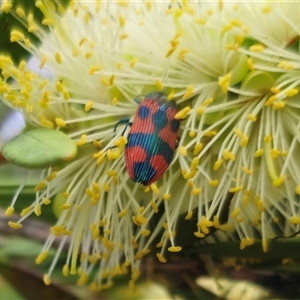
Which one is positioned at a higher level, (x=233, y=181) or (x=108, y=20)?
(x=108, y=20)

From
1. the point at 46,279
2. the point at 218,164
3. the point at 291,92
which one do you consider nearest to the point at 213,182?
the point at 218,164

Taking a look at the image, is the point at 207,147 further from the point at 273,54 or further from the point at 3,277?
the point at 3,277

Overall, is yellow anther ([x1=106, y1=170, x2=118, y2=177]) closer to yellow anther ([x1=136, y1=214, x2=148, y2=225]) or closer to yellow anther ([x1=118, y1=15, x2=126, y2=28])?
yellow anther ([x1=136, y1=214, x2=148, y2=225])

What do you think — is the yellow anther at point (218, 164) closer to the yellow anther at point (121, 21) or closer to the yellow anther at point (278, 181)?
the yellow anther at point (278, 181)

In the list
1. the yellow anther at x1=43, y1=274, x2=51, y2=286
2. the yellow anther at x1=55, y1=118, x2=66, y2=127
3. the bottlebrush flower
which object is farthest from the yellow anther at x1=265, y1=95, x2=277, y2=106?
the yellow anther at x1=43, y1=274, x2=51, y2=286

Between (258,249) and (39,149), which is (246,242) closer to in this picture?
(258,249)

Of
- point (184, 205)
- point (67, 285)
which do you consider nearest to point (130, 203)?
point (184, 205)
